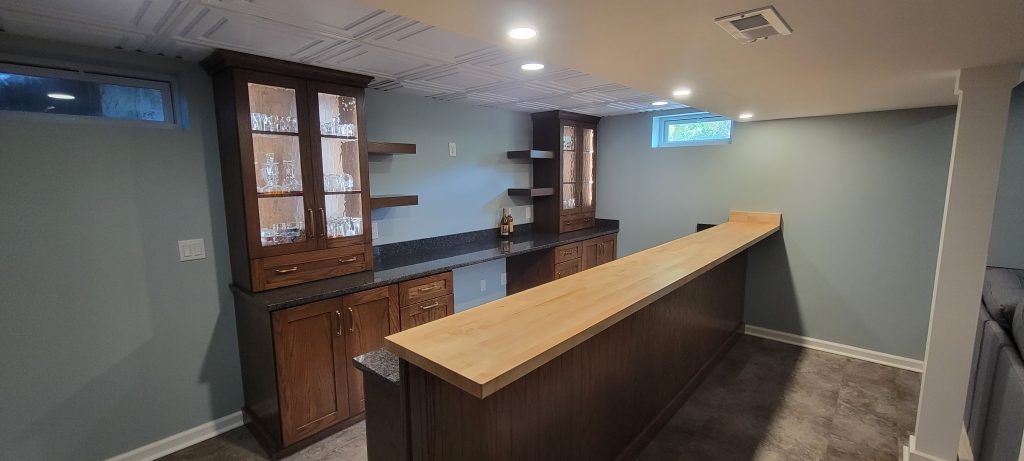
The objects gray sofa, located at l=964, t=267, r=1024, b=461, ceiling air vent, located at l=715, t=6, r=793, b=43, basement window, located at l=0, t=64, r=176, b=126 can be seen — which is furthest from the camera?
basement window, located at l=0, t=64, r=176, b=126

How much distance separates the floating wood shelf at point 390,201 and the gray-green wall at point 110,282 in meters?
0.88

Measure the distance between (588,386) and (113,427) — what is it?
8.18 ft

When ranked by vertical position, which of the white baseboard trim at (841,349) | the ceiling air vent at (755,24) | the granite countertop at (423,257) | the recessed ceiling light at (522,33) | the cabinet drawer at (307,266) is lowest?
the white baseboard trim at (841,349)

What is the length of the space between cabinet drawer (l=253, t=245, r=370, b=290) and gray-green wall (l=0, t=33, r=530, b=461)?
1.23 ft

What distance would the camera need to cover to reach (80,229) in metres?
2.10

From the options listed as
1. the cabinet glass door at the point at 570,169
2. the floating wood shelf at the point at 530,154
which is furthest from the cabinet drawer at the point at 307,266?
the cabinet glass door at the point at 570,169

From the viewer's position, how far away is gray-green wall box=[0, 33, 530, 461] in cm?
198

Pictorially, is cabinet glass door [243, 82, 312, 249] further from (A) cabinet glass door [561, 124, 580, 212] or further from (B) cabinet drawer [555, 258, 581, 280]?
(A) cabinet glass door [561, 124, 580, 212]

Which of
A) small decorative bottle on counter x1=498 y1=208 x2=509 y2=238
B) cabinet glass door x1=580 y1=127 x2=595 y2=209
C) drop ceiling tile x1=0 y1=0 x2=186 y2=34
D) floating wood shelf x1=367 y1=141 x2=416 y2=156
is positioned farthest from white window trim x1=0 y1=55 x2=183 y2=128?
cabinet glass door x1=580 y1=127 x2=595 y2=209

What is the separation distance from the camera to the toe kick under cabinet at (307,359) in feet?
7.57

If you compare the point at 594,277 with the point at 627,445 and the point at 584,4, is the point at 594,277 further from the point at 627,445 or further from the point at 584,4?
the point at 584,4

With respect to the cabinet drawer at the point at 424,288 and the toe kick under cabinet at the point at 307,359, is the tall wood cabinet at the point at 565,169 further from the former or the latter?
the toe kick under cabinet at the point at 307,359

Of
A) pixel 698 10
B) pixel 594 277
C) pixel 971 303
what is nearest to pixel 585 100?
pixel 594 277

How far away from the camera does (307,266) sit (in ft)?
8.39
